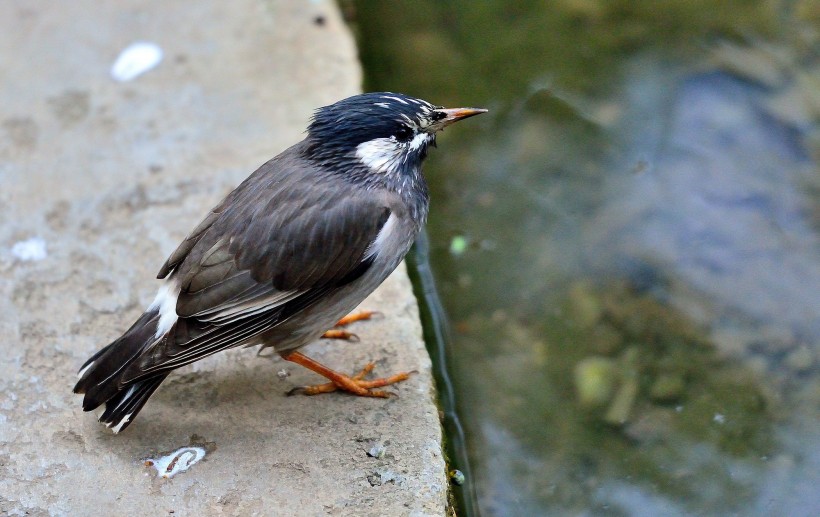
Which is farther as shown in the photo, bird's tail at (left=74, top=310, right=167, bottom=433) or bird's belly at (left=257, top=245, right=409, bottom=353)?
bird's belly at (left=257, top=245, right=409, bottom=353)

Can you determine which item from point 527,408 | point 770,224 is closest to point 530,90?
point 770,224

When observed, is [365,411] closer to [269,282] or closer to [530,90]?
[269,282]

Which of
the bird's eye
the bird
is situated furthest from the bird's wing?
the bird's eye

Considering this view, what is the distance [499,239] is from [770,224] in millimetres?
1685

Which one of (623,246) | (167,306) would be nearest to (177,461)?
(167,306)

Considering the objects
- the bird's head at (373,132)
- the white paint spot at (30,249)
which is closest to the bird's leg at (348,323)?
the bird's head at (373,132)

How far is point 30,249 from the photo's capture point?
5.06m

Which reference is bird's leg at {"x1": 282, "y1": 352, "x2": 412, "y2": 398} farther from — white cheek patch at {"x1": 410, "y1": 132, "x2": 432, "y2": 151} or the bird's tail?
white cheek patch at {"x1": 410, "y1": 132, "x2": 432, "y2": 151}

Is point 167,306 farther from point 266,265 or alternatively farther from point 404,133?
point 404,133

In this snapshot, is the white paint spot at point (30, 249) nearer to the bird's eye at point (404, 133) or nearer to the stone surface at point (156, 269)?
the stone surface at point (156, 269)

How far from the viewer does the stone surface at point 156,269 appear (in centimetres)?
391

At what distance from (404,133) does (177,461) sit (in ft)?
5.92

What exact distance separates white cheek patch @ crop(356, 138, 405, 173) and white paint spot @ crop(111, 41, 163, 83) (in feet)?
8.22

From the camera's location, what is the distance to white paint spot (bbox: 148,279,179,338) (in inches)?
161
